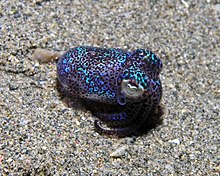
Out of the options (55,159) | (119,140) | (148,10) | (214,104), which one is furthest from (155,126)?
(148,10)

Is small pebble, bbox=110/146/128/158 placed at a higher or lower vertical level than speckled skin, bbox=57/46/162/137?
lower

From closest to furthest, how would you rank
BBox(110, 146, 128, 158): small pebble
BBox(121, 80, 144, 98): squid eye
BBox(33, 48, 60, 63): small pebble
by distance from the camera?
BBox(121, 80, 144, 98): squid eye < BBox(110, 146, 128, 158): small pebble < BBox(33, 48, 60, 63): small pebble

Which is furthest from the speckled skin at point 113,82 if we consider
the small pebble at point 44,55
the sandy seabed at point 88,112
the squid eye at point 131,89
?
the small pebble at point 44,55

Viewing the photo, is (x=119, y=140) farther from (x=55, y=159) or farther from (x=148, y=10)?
(x=148, y=10)

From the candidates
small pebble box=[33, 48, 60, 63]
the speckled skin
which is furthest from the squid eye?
small pebble box=[33, 48, 60, 63]

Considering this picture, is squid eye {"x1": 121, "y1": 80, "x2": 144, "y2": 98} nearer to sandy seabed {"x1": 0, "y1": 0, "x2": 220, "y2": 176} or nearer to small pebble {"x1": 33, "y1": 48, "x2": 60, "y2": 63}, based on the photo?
sandy seabed {"x1": 0, "y1": 0, "x2": 220, "y2": 176}

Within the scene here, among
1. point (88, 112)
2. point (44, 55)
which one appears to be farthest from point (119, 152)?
point (44, 55)

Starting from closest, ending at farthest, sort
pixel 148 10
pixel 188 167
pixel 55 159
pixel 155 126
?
pixel 55 159 < pixel 188 167 < pixel 155 126 < pixel 148 10

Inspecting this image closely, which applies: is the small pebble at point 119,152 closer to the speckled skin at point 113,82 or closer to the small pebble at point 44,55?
the speckled skin at point 113,82
